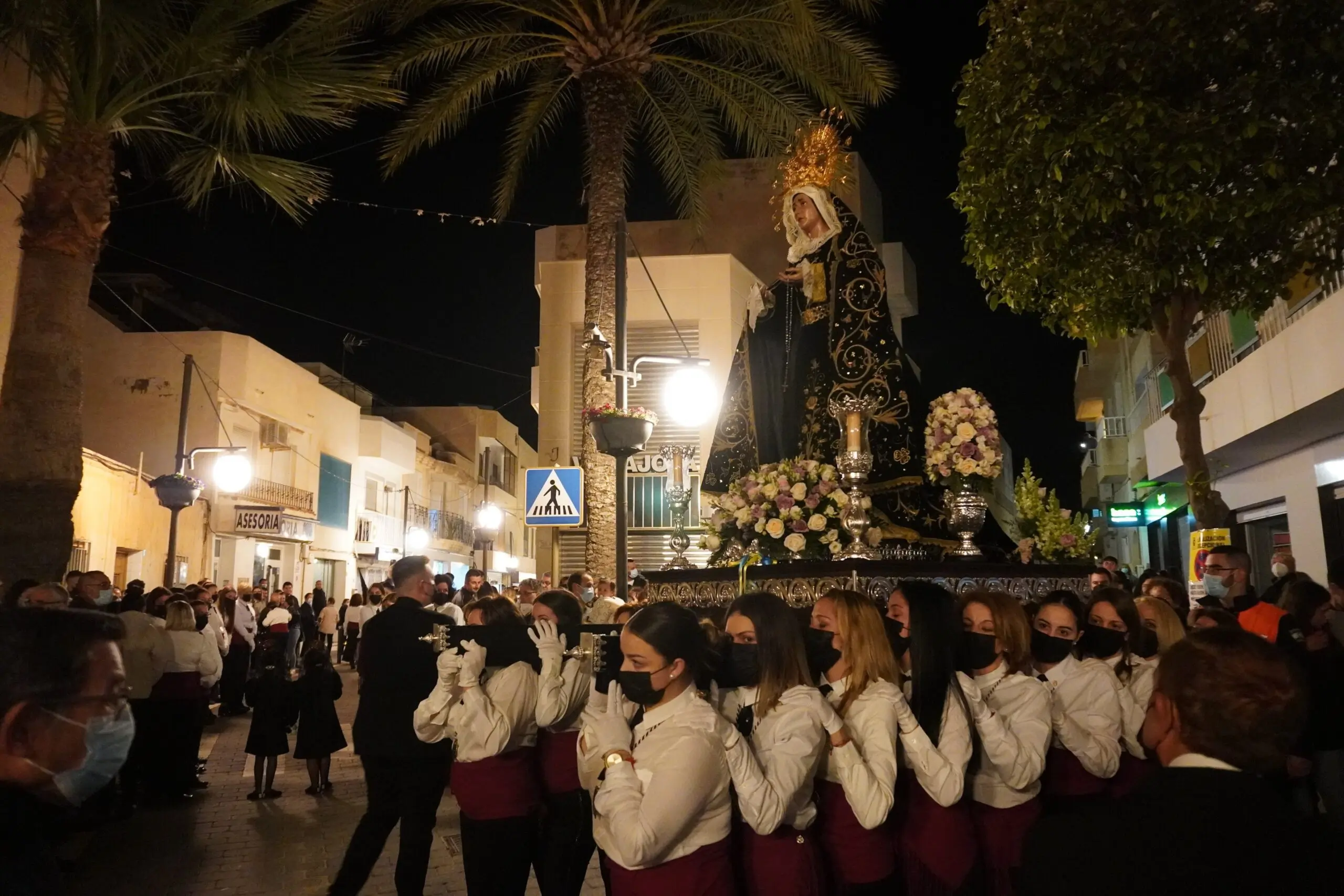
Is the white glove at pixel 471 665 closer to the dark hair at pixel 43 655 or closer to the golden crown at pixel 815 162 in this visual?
the dark hair at pixel 43 655

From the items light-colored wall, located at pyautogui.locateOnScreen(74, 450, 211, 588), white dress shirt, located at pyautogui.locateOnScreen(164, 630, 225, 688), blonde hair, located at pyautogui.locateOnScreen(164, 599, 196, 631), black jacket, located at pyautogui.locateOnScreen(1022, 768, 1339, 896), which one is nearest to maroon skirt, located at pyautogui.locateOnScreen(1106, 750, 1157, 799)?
black jacket, located at pyautogui.locateOnScreen(1022, 768, 1339, 896)

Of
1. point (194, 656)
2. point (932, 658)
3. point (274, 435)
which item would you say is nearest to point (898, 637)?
point (932, 658)

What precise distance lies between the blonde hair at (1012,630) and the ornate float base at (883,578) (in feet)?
5.80

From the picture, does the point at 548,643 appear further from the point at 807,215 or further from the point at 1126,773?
the point at 807,215

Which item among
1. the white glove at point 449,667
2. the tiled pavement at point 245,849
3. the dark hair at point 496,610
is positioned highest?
the dark hair at point 496,610

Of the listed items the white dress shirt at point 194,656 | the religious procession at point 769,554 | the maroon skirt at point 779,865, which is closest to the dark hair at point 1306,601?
the religious procession at point 769,554

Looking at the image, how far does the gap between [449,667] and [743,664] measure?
5.64 ft

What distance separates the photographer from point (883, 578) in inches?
254

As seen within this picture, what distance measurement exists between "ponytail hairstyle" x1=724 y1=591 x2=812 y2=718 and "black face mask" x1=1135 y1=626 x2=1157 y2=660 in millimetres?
2478

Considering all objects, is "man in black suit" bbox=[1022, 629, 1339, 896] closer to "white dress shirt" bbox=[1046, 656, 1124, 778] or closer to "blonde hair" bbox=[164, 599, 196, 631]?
"white dress shirt" bbox=[1046, 656, 1124, 778]

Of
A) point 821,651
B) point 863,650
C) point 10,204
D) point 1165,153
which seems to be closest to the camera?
point 863,650

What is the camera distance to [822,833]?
3744 millimetres

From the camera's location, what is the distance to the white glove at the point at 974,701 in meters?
3.86

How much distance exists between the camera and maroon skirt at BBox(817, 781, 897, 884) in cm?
367
